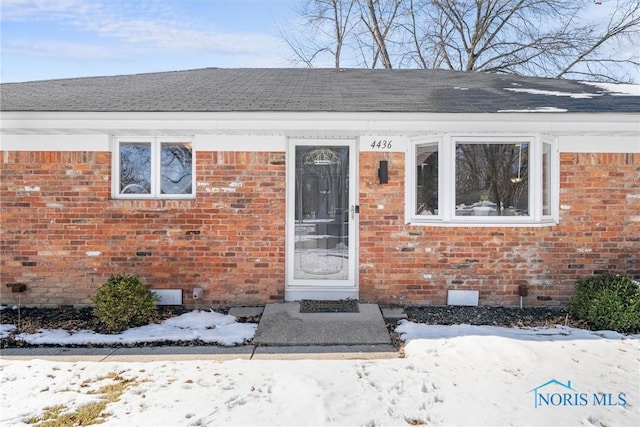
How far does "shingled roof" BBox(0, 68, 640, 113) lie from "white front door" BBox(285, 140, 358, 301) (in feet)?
2.60

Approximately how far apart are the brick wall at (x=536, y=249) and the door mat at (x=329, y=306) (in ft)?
1.54

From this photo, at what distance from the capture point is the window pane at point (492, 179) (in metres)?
5.55

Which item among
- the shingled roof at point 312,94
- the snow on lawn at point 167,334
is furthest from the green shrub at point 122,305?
the shingled roof at point 312,94

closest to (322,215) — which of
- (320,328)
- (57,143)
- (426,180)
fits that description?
(426,180)

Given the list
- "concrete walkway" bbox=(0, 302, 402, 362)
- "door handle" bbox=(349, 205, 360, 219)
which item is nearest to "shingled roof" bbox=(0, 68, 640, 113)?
"door handle" bbox=(349, 205, 360, 219)

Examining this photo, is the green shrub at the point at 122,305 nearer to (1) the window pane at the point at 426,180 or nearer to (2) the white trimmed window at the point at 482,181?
(2) the white trimmed window at the point at 482,181

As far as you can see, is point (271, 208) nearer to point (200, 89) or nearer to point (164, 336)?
point (164, 336)

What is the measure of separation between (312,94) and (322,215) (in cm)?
203

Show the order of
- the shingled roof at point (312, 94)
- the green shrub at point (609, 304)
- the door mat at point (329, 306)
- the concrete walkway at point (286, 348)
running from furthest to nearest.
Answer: the shingled roof at point (312, 94) < the door mat at point (329, 306) < the green shrub at point (609, 304) < the concrete walkway at point (286, 348)

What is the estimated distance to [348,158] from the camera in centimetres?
591

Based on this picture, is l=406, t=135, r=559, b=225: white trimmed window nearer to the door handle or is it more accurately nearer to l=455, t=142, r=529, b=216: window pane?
l=455, t=142, r=529, b=216: window pane

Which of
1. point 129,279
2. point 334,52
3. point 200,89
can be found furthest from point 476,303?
point 334,52

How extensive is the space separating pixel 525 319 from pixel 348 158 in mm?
3288

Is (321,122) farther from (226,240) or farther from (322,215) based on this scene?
(226,240)
